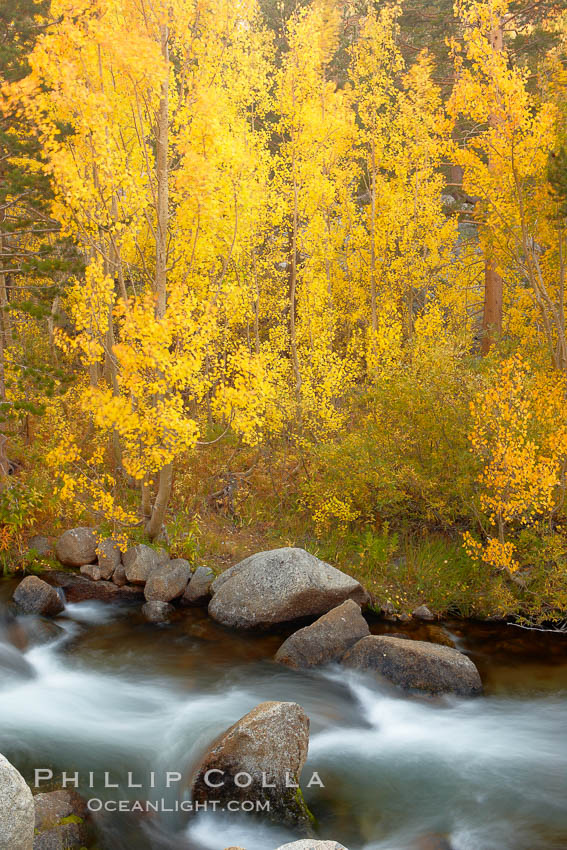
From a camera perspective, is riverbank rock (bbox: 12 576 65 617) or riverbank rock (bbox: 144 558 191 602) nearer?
riverbank rock (bbox: 12 576 65 617)

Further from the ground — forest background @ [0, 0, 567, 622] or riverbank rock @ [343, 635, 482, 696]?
forest background @ [0, 0, 567, 622]

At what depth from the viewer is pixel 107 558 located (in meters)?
11.4

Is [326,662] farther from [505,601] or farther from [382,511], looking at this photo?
[382,511]

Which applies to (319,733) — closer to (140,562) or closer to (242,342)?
(140,562)

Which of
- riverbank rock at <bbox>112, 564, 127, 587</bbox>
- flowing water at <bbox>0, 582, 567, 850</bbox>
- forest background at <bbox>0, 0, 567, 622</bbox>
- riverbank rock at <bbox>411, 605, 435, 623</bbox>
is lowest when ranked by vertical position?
flowing water at <bbox>0, 582, 567, 850</bbox>

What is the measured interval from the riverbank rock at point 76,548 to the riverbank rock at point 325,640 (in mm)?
4258

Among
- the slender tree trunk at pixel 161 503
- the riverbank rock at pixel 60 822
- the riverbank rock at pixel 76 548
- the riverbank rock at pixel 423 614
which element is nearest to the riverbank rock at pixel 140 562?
the slender tree trunk at pixel 161 503

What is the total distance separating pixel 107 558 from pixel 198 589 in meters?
1.81

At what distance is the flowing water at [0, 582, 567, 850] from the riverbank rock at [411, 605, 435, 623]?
410mm

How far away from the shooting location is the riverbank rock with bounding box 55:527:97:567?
37.4 ft

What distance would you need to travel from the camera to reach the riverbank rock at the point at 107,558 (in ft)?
37.0

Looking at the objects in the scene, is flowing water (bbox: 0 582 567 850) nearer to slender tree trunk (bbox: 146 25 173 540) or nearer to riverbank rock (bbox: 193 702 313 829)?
riverbank rock (bbox: 193 702 313 829)

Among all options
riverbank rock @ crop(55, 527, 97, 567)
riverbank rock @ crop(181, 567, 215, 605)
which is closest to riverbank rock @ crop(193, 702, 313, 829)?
riverbank rock @ crop(181, 567, 215, 605)

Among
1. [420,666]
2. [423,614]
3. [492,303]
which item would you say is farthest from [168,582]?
[492,303]
